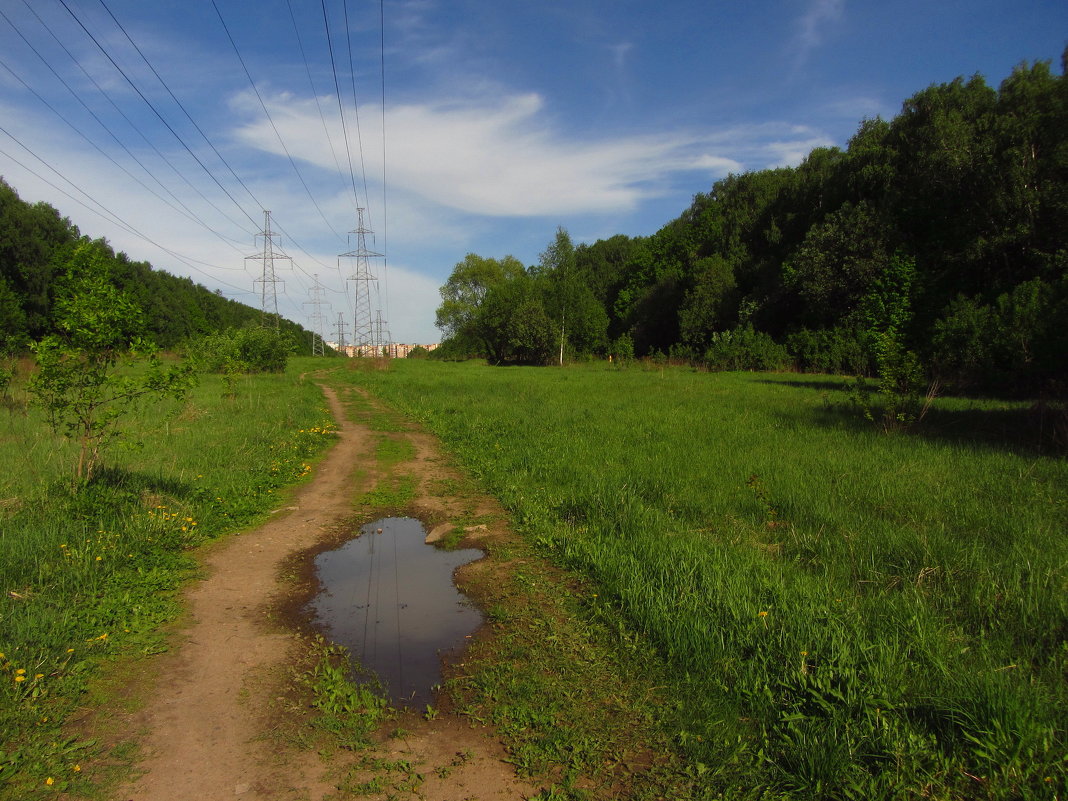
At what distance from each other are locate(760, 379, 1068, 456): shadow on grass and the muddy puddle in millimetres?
8698

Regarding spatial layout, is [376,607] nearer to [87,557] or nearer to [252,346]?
[87,557]

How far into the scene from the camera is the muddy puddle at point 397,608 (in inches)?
157

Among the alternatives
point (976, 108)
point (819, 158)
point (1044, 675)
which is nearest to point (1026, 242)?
point (976, 108)

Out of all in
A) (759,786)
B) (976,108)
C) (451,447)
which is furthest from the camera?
(976,108)

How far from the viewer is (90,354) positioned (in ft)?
21.2

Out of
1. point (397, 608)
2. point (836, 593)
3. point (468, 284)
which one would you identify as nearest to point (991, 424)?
point (836, 593)

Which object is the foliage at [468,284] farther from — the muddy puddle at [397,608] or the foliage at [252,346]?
the muddy puddle at [397,608]

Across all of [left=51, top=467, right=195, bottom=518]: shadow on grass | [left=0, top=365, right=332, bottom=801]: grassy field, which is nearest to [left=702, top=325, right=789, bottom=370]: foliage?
[left=0, top=365, right=332, bottom=801]: grassy field

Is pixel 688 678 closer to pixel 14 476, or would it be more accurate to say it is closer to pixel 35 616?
pixel 35 616

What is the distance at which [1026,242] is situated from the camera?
2194cm

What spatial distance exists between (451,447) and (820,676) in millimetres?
9352

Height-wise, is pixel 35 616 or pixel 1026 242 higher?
pixel 1026 242

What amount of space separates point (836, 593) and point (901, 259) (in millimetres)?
26514

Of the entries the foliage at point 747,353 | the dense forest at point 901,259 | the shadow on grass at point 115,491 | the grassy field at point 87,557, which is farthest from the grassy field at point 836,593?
the foliage at point 747,353
